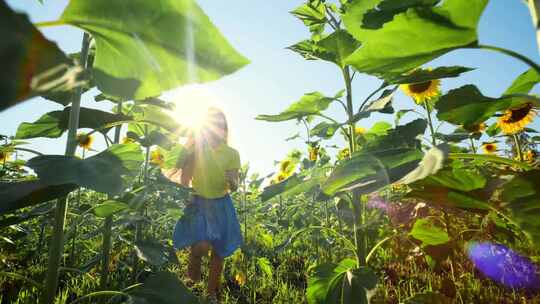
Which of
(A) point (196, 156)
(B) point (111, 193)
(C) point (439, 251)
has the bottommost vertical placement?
(C) point (439, 251)

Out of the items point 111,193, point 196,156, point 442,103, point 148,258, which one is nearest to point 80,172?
point 111,193

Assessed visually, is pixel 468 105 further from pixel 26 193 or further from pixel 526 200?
pixel 26 193

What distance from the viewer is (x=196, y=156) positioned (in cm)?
344

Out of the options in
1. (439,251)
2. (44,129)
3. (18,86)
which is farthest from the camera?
(439,251)

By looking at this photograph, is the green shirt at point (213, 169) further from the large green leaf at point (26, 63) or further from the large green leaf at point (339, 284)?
the large green leaf at point (26, 63)

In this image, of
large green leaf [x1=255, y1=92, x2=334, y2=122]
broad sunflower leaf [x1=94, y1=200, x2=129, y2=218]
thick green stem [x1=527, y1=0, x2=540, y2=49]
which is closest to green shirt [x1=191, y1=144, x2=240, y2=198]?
large green leaf [x1=255, y1=92, x2=334, y2=122]

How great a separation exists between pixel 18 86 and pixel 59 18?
1.09ft

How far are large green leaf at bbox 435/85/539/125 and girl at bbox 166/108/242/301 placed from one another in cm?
253

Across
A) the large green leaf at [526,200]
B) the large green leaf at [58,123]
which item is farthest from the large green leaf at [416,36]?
the large green leaf at [58,123]

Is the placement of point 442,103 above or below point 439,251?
above

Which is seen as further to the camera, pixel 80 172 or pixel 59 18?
pixel 80 172

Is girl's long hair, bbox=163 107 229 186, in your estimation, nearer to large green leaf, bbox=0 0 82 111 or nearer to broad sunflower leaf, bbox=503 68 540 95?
broad sunflower leaf, bbox=503 68 540 95

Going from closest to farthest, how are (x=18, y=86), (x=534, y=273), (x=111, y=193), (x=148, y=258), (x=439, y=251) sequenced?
1. (x=18, y=86)
2. (x=111, y=193)
3. (x=439, y=251)
4. (x=148, y=258)
5. (x=534, y=273)

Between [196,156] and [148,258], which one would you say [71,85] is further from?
[196,156]
